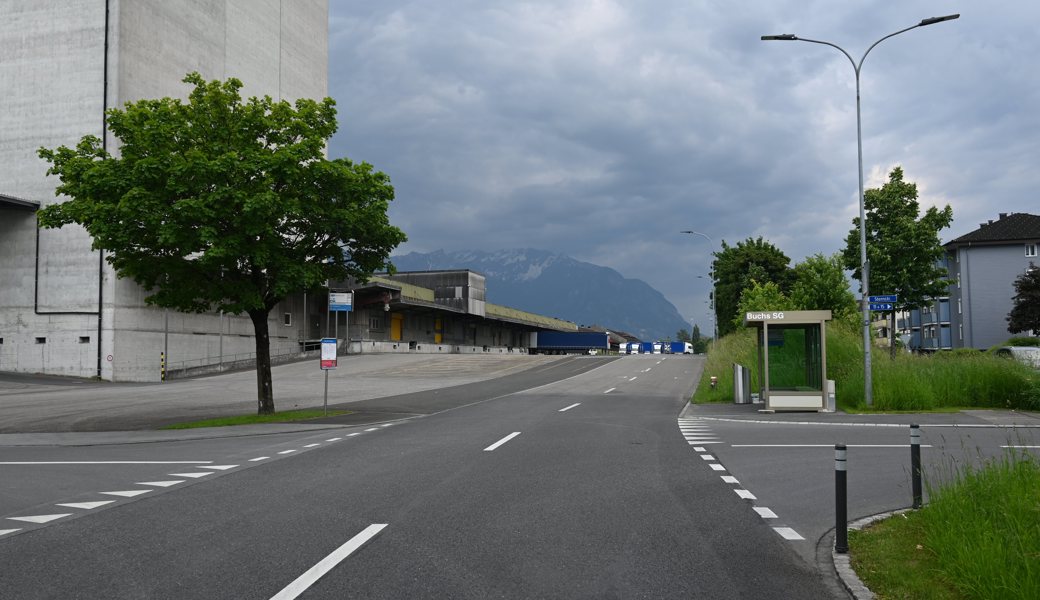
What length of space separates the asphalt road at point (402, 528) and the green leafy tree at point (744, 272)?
6199 cm

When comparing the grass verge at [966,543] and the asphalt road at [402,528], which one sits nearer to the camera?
the grass verge at [966,543]

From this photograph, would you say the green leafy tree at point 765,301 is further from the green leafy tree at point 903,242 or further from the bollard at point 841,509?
the bollard at point 841,509

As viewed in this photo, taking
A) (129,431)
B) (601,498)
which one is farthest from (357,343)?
(601,498)

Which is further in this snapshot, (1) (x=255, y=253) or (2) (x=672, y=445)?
(1) (x=255, y=253)

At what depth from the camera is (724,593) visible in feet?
17.3

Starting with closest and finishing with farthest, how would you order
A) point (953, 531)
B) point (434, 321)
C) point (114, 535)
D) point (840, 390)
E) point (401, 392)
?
point (953, 531), point (114, 535), point (840, 390), point (401, 392), point (434, 321)

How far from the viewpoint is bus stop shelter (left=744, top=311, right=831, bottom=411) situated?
2230 centimetres

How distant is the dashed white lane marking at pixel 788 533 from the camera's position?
7.01 meters

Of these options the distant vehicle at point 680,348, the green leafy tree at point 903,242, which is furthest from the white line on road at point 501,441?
the distant vehicle at point 680,348

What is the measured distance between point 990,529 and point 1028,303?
6109cm

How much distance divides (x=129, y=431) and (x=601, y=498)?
1471cm

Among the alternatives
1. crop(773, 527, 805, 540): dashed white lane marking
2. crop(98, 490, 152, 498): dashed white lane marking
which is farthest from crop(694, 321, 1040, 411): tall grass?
crop(98, 490, 152, 498): dashed white lane marking

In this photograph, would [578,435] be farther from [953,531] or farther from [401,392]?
[401,392]

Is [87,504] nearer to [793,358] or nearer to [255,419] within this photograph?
[255,419]
